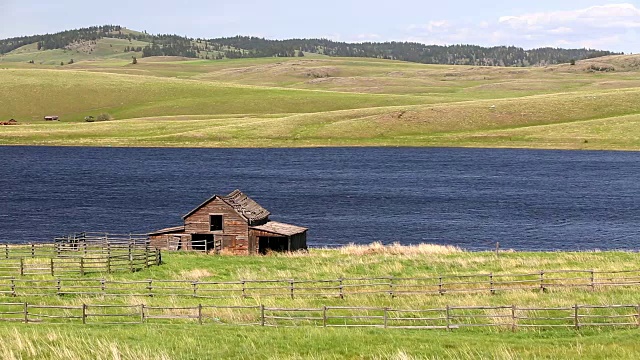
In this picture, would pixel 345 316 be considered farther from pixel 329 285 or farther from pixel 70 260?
pixel 70 260

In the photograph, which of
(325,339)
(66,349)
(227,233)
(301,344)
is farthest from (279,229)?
(66,349)

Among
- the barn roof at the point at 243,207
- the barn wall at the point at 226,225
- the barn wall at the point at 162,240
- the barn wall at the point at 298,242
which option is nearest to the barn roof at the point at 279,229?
the barn wall at the point at 298,242

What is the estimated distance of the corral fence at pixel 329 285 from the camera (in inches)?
1703

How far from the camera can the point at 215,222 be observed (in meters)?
63.6

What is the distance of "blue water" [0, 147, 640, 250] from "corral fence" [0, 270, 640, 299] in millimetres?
25418

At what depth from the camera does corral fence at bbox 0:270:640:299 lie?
43250 mm

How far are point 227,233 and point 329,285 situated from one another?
17.9m

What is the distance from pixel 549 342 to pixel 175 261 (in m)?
27.9

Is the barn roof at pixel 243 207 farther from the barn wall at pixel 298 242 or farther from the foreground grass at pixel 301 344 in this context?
the foreground grass at pixel 301 344

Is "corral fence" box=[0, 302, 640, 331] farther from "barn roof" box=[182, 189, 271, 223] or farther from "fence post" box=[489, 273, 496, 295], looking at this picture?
"barn roof" box=[182, 189, 271, 223]

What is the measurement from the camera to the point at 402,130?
167 meters

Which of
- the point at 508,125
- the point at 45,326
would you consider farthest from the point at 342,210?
the point at 508,125

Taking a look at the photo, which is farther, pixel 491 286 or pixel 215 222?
pixel 215 222

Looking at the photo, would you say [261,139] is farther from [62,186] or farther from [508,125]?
[62,186]
